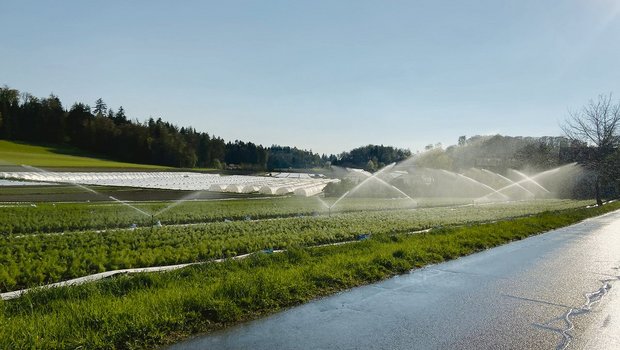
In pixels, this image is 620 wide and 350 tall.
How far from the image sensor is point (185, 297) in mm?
7996

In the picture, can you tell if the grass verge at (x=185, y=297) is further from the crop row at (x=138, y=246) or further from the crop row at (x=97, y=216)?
the crop row at (x=97, y=216)

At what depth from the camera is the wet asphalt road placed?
6797 mm

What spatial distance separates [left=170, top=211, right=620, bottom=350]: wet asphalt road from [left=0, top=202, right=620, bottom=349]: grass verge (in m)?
0.47

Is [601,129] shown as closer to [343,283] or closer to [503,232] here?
[503,232]

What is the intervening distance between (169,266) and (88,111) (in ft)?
429

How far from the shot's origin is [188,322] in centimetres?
729

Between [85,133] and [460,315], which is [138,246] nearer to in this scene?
[460,315]

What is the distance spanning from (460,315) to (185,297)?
4900 mm

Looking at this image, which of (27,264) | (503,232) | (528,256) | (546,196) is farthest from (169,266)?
(546,196)

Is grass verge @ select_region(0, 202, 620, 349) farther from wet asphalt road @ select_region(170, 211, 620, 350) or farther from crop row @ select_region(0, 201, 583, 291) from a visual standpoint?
crop row @ select_region(0, 201, 583, 291)

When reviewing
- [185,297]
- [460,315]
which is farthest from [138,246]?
[460,315]

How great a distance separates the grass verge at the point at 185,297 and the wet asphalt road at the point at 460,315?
471 millimetres

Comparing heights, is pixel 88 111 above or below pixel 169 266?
above

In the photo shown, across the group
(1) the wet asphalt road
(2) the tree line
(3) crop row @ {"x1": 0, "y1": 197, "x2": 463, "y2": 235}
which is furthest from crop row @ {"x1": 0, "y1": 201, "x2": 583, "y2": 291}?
(2) the tree line
